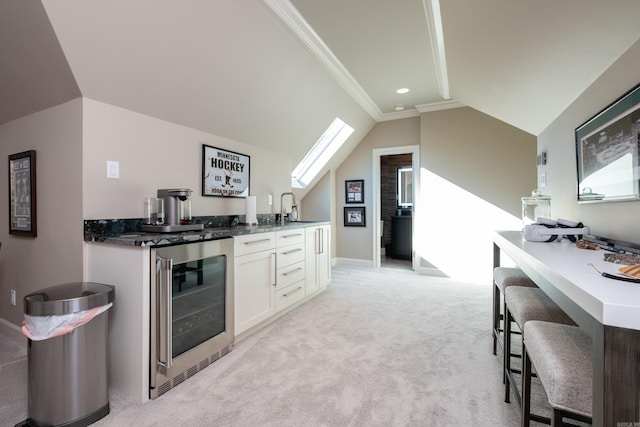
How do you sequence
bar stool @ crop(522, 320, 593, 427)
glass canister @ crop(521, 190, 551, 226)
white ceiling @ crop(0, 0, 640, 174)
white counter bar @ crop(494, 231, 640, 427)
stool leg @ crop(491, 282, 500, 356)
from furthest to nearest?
1. glass canister @ crop(521, 190, 551, 226)
2. stool leg @ crop(491, 282, 500, 356)
3. white ceiling @ crop(0, 0, 640, 174)
4. bar stool @ crop(522, 320, 593, 427)
5. white counter bar @ crop(494, 231, 640, 427)

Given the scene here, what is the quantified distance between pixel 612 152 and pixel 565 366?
1349 millimetres

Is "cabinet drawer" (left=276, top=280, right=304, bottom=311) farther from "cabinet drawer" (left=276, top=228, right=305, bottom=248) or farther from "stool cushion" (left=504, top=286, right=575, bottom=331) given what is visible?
"stool cushion" (left=504, top=286, right=575, bottom=331)

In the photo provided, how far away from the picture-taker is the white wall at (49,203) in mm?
1961

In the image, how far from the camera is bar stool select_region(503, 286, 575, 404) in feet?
4.49

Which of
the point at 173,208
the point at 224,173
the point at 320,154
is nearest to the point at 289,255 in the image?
the point at 224,173

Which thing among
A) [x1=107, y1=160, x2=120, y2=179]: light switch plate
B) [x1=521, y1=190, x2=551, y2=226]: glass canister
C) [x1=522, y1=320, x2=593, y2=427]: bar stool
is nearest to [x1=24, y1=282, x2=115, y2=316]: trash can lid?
[x1=107, y1=160, x2=120, y2=179]: light switch plate

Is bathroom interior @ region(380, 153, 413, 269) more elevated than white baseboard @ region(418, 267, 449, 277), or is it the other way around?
bathroom interior @ region(380, 153, 413, 269)

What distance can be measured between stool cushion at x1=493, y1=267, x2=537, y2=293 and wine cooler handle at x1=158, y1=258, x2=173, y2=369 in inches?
81.2

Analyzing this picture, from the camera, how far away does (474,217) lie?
172 inches

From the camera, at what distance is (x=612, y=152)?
1572 mm

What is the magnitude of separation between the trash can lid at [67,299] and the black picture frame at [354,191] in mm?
4243

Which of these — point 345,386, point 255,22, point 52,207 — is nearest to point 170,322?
point 345,386

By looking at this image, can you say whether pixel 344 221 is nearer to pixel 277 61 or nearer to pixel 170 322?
pixel 277 61

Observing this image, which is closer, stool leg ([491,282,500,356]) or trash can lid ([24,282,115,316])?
trash can lid ([24,282,115,316])
